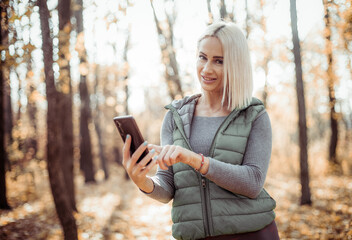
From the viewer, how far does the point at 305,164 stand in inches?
327

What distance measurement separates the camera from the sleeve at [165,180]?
6.07 feet

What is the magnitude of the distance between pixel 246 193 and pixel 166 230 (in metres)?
5.81

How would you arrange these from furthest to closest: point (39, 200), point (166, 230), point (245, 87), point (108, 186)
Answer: point (108, 186) < point (39, 200) < point (166, 230) < point (245, 87)

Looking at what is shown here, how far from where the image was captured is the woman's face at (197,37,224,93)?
6.31 ft

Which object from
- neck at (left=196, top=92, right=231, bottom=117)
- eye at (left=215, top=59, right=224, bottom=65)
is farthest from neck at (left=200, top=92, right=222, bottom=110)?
eye at (left=215, top=59, right=224, bottom=65)

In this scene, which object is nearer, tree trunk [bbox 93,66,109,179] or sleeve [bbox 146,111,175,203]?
sleeve [bbox 146,111,175,203]

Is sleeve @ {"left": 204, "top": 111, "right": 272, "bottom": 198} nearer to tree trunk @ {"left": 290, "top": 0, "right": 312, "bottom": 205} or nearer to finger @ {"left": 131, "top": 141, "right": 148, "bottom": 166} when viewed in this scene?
finger @ {"left": 131, "top": 141, "right": 148, "bottom": 166}

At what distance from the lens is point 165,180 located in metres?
1.95

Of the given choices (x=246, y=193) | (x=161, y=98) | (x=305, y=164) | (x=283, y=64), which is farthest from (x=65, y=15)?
(x=161, y=98)

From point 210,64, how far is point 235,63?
0.55 ft

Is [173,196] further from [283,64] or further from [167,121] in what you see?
[283,64]

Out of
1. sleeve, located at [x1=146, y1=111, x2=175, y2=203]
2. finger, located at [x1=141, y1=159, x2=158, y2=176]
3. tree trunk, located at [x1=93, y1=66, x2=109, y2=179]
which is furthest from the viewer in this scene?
tree trunk, located at [x1=93, y1=66, x2=109, y2=179]

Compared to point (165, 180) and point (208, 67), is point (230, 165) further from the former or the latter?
point (208, 67)

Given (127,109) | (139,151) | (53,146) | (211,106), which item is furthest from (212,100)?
(127,109)
